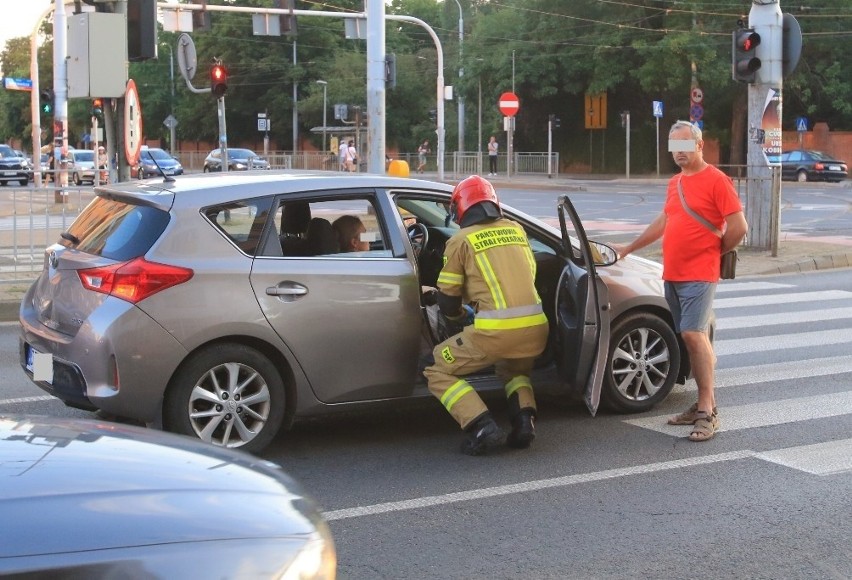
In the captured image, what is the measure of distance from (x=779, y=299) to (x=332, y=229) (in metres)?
7.76

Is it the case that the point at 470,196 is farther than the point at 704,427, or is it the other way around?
the point at 704,427

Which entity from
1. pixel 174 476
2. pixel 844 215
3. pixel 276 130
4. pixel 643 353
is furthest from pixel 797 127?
pixel 174 476

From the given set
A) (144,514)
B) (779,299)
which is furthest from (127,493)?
(779,299)

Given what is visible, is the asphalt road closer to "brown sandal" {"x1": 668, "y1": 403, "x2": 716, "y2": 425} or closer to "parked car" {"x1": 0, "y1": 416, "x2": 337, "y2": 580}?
"brown sandal" {"x1": 668, "y1": 403, "x2": 716, "y2": 425}

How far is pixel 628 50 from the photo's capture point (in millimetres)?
52938

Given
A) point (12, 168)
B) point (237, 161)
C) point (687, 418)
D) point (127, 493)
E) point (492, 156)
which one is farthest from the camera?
point (492, 156)

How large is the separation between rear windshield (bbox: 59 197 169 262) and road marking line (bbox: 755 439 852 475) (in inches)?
139

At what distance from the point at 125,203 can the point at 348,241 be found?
1.28m

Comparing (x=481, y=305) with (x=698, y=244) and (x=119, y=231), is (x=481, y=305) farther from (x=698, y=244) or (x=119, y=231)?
(x=119, y=231)

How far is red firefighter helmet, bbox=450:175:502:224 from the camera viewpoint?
6438 millimetres

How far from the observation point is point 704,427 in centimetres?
695

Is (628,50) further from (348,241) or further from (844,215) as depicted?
(348,241)

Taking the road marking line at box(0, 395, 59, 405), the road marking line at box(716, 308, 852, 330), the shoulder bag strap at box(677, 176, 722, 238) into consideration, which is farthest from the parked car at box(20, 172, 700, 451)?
the road marking line at box(716, 308, 852, 330)

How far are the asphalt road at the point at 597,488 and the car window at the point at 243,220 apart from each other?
3.88 feet
